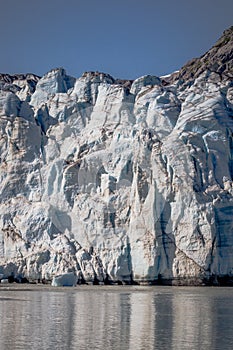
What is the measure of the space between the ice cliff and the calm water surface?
29.5ft

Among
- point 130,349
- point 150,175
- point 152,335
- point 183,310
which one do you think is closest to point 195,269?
point 150,175

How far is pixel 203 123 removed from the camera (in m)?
43.9

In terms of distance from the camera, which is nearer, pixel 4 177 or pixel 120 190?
pixel 120 190

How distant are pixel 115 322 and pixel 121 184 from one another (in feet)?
74.8

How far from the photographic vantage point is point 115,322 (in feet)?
65.6

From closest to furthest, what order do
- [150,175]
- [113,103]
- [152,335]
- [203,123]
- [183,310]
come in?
[152,335]
[183,310]
[150,175]
[203,123]
[113,103]

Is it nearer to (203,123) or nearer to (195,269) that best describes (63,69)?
(203,123)

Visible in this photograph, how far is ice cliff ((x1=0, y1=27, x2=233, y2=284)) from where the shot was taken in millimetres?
38906

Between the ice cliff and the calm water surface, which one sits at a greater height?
the ice cliff

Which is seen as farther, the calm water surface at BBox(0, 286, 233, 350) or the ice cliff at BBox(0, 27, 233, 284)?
the ice cliff at BBox(0, 27, 233, 284)

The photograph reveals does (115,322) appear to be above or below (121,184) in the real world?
below

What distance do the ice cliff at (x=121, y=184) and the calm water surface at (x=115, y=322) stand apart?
898 centimetres

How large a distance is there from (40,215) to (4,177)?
16.5 feet

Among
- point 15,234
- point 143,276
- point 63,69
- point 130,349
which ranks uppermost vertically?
point 63,69
